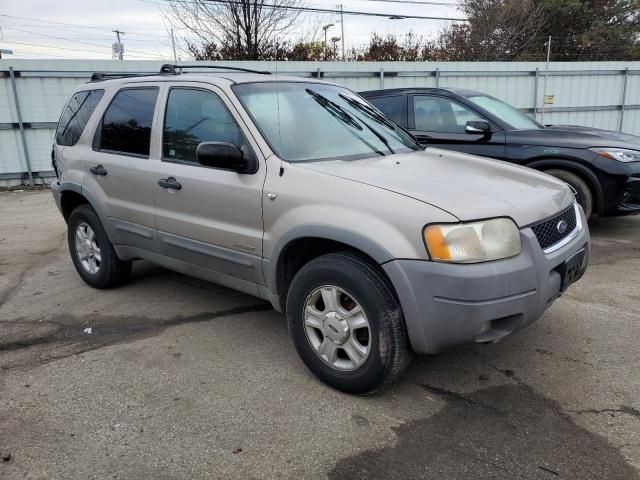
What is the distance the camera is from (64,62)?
11266 millimetres

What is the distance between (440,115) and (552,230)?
424cm

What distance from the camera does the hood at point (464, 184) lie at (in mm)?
2812

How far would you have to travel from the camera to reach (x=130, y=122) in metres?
4.39

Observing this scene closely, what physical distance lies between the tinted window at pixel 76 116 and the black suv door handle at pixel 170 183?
1428mm

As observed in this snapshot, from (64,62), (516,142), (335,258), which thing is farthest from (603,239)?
(64,62)

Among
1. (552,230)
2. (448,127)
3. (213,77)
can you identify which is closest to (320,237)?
(552,230)

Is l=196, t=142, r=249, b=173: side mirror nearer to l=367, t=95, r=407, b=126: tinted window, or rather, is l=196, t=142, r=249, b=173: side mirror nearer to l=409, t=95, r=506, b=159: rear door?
l=409, t=95, r=506, b=159: rear door

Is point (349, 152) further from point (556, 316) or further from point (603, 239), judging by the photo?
point (603, 239)

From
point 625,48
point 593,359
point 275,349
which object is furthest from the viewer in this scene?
point 625,48

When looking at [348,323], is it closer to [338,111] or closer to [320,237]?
[320,237]

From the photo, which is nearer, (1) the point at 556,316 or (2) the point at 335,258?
(2) the point at 335,258

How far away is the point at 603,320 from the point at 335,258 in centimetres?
236

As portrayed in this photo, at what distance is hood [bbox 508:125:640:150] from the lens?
6254 mm

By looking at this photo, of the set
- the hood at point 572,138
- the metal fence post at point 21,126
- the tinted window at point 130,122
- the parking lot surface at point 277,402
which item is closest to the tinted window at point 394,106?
the hood at point 572,138
